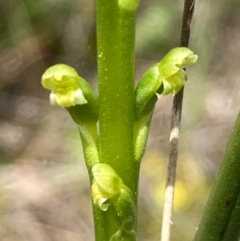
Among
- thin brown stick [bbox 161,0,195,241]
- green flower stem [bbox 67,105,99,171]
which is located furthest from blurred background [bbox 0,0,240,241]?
green flower stem [bbox 67,105,99,171]

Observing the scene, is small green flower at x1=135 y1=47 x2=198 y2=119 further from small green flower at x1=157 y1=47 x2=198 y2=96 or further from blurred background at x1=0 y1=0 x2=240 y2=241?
blurred background at x1=0 y1=0 x2=240 y2=241

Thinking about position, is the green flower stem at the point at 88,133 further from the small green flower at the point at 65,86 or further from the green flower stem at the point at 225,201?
the green flower stem at the point at 225,201

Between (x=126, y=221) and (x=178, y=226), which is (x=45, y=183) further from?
(x=126, y=221)

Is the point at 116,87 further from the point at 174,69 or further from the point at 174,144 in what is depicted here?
the point at 174,144

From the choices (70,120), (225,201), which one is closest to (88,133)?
(225,201)

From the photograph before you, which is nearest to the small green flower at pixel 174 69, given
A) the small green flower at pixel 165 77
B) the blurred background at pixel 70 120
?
the small green flower at pixel 165 77

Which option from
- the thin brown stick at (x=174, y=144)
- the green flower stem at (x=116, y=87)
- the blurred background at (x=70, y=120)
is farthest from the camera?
the blurred background at (x=70, y=120)

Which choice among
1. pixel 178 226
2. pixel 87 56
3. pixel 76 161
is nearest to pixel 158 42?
pixel 87 56
